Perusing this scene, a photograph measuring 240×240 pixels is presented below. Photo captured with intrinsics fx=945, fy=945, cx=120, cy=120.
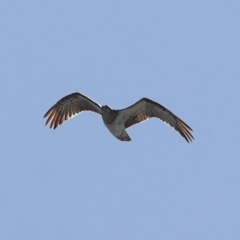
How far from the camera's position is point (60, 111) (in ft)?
121

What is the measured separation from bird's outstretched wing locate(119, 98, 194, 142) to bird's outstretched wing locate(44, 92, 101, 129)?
144 centimetres

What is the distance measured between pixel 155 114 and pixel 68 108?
3609 mm

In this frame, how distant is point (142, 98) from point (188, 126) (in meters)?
2.00

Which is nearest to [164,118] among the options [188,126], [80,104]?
[188,126]

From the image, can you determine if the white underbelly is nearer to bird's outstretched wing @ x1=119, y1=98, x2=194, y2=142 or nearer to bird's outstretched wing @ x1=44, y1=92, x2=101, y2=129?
bird's outstretched wing @ x1=119, y1=98, x2=194, y2=142

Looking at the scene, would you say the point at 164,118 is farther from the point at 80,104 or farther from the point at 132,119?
the point at 80,104

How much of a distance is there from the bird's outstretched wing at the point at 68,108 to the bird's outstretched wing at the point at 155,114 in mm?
1441

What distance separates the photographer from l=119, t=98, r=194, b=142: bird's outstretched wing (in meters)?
35.1

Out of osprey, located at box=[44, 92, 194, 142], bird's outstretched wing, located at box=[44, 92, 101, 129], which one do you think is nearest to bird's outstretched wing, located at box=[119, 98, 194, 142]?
osprey, located at box=[44, 92, 194, 142]

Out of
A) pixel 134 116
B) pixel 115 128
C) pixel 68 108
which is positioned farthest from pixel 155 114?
pixel 68 108

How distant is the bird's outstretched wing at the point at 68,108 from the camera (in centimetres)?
3644

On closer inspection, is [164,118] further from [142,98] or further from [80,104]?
[80,104]

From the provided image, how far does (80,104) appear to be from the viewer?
36.8m

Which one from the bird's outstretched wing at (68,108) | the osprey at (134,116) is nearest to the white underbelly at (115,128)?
the osprey at (134,116)
